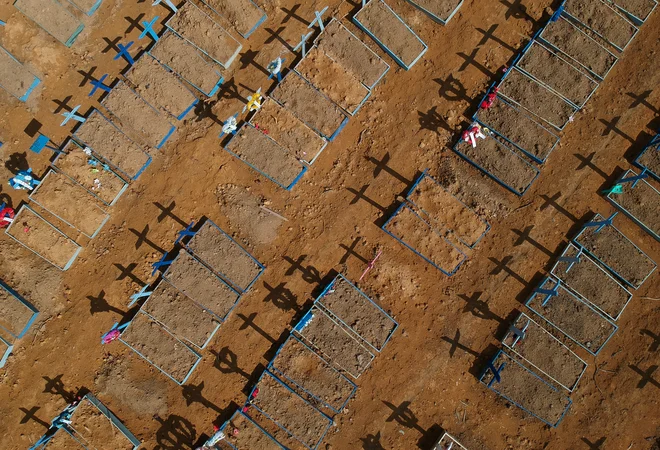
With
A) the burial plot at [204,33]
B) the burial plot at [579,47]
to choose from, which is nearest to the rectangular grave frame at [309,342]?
the burial plot at [204,33]

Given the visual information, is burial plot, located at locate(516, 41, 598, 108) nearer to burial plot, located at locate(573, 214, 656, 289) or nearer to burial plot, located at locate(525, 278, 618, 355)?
burial plot, located at locate(573, 214, 656, 289)

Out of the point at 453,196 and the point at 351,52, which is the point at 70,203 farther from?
the point at 453,196

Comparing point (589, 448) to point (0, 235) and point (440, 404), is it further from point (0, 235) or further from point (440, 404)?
point (0, 235)

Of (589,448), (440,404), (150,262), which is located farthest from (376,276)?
(589,448)

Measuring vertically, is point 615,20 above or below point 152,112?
above

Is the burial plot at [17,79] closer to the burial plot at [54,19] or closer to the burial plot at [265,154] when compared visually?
the burial plot at [54,19]

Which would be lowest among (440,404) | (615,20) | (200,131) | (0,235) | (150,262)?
(0,235)

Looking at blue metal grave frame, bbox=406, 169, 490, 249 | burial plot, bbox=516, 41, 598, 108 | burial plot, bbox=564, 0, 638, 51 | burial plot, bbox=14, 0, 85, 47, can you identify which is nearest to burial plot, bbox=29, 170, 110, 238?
burial plot, bbox=14, 0, 85, 47

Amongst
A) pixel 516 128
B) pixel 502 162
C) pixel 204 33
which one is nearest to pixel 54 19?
pixel 204 33
